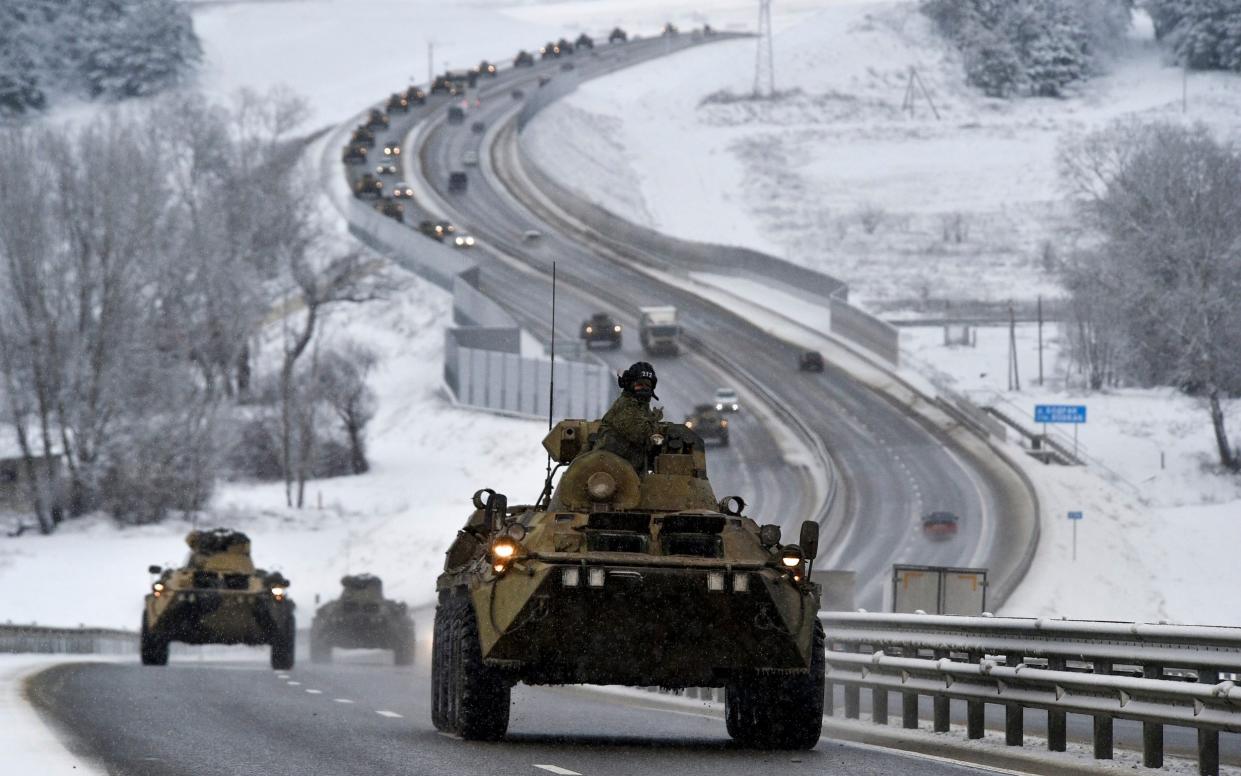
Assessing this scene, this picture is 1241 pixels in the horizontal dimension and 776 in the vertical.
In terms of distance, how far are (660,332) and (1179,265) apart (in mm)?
21192

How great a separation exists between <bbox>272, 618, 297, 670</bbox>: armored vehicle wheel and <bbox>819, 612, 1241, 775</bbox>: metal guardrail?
13654 millimetres

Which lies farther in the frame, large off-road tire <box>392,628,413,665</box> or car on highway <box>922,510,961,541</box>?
car on highway <box>922,510,961,541</box>

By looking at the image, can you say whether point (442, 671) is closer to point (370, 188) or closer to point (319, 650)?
point (319, 650)

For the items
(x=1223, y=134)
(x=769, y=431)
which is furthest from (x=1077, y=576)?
(x=1223, y=134)

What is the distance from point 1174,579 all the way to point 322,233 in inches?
2168

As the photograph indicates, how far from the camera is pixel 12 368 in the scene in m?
68.6

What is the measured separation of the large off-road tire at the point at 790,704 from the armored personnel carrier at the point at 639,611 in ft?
0.03

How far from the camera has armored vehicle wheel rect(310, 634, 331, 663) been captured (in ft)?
128

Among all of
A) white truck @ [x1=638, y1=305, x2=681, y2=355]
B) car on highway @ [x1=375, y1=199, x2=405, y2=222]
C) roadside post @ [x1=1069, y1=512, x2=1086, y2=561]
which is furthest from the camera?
car on highway @ [x1=375, y1=199, x2=405, y2=222]

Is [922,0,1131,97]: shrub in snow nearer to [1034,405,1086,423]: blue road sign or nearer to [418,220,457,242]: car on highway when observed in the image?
[418,220,457,242]: car on highway

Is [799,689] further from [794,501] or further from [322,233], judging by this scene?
[322,233]

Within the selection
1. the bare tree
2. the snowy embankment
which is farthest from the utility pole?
the bare tree

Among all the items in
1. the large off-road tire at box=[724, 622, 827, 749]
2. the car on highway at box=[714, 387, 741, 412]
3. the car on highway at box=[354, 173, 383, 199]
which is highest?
the car on highway at box=[354, 173, 383, 199]

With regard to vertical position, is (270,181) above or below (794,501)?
above
